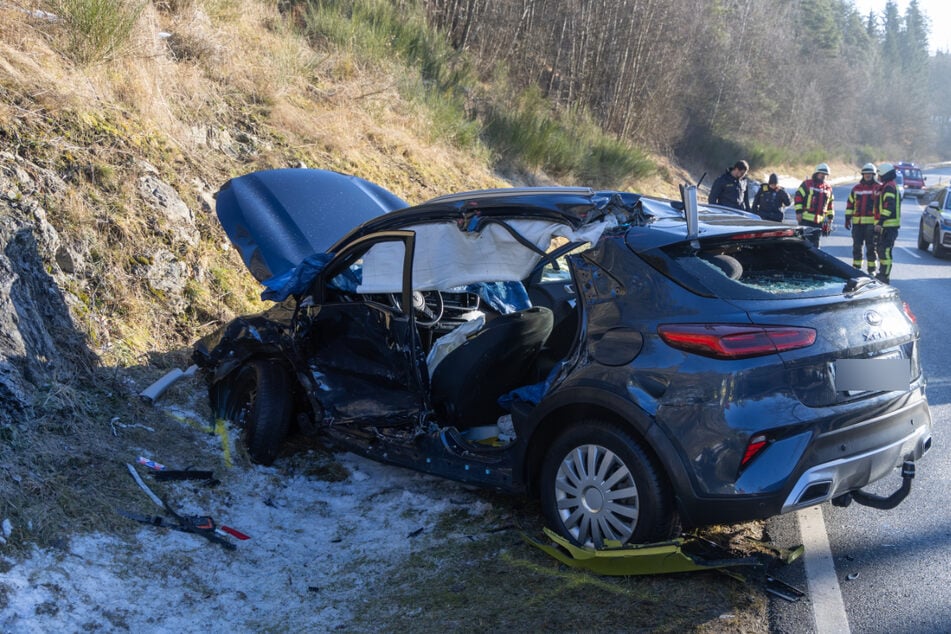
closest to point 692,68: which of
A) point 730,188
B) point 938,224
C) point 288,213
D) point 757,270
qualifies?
point 938,224

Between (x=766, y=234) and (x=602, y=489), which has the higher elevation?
A: (x=766, y=234)

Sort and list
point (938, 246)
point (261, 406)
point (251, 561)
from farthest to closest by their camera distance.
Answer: point (938, 246)
point (261, 406)
point (251, 561)

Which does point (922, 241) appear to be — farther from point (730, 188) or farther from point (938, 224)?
point (730, 188)

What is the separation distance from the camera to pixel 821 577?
154 inches

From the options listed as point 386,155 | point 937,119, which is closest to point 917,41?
point 937,119

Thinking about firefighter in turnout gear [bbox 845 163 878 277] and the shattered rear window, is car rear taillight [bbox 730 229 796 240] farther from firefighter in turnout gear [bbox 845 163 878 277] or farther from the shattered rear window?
firefighter in turnout gear [bbox 845 163 878 277]

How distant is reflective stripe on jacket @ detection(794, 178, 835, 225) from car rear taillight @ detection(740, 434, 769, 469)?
1011 cm

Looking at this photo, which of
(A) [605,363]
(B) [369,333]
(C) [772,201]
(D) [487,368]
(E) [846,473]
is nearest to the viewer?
(E) [846,473]

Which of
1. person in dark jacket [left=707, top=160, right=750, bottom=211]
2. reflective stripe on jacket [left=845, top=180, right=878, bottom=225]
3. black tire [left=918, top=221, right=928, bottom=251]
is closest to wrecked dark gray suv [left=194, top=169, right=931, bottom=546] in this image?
person in dark jacket [left=707, top=160, right=750, bottom=211]

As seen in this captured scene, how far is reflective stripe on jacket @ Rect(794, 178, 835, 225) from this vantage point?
41.2 feet

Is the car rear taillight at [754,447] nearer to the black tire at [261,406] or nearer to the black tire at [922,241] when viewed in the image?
the black tire at [261,406]

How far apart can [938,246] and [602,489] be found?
619 inches

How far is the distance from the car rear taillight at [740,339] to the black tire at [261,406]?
2680 millimetres

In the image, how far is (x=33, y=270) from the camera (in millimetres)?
5586
